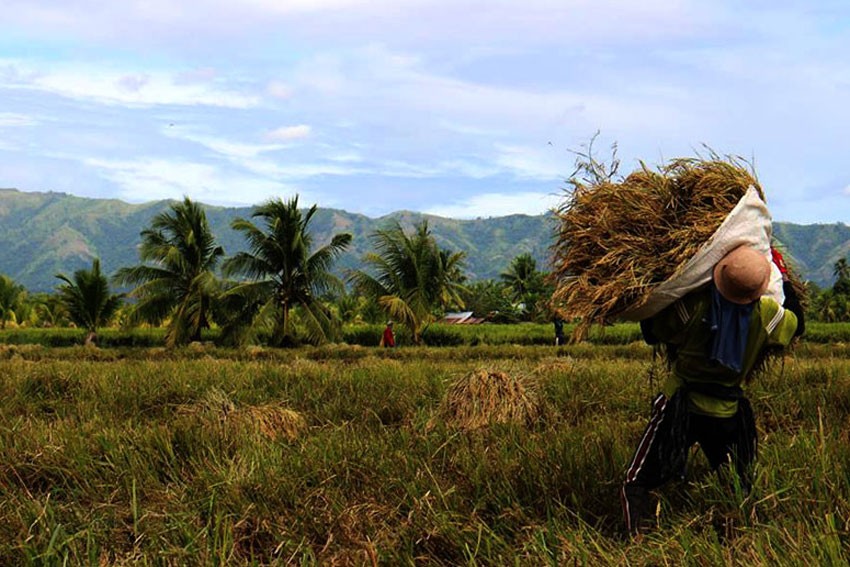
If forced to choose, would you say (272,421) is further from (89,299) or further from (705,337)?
(89,299)

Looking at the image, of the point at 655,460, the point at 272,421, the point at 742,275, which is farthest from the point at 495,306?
the point at 742,275

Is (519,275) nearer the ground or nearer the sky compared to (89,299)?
nearer the sky

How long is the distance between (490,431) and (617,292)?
2675mm

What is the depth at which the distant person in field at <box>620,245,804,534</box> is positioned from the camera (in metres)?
3.36

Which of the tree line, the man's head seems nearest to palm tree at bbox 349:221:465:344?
the tree line

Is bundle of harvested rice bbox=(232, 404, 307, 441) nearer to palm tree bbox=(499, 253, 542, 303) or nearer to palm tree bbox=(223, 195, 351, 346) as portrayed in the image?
palm tree bbox=(223, 195, 351, 346)

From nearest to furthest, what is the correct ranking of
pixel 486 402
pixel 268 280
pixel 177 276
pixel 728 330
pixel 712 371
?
pixel 728 330
pixel 712 371
pixel 486 402
pixel 268 280
pixel 177 276

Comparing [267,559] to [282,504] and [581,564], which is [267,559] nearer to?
[282,504]

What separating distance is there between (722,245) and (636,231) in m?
0.40

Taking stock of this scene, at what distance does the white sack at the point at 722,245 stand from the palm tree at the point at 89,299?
33458 mm

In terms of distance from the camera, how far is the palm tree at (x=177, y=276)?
93.6ft

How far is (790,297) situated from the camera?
3641mm

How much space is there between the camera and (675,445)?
3.53 m

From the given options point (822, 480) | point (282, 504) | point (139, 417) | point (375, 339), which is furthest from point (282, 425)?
point (375, 339)
